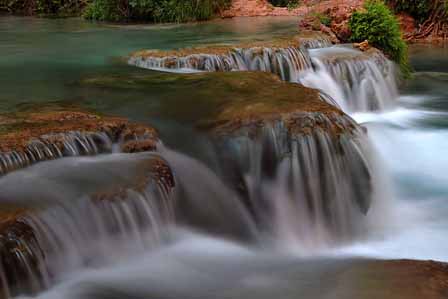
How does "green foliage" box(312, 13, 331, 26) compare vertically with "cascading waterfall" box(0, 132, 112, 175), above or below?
above

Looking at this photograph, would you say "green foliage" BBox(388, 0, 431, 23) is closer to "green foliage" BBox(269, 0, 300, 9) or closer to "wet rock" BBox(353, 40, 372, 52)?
"green foliage" BBox(269, 0, 300, 9)

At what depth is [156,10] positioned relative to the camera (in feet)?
61.1

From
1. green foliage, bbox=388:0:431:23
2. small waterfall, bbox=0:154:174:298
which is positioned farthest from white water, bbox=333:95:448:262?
green foliage, bbox=388:0:431:23

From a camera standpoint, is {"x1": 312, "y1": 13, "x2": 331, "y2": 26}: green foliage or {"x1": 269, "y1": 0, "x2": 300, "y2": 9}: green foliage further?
{"x1": 269, "y1": 0, "x2": 300, "y2": 9}: green foliage

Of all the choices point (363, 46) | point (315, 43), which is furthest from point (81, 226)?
point (363, 46)

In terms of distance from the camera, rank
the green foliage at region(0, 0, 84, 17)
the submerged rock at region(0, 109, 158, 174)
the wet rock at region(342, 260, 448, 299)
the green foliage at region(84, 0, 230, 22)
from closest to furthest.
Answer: the wet rock at region(342, 260, 448, 299), the submerged rock at region(0, 109, 158, 174), the green foliage at region(84, 0, 230, 22), the green foliage at region(0, 0, 84, 17)

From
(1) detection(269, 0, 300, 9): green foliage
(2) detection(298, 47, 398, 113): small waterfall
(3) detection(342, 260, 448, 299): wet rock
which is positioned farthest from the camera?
(1) detection(269, 0, 300, 9): green foliage

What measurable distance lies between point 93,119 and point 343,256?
2850 mm

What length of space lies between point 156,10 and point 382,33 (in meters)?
9.05

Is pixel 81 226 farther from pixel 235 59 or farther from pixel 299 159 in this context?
pixel 235 59

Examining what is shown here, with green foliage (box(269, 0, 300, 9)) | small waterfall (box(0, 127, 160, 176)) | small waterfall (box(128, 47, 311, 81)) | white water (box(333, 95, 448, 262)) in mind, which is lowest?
white water (box(333, 95, 448, 262))

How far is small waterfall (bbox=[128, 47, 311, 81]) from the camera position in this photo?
945 cm

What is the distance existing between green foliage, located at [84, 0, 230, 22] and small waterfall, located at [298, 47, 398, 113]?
8643mm

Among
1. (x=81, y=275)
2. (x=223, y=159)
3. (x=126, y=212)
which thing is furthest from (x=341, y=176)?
(x=81, y=275)
